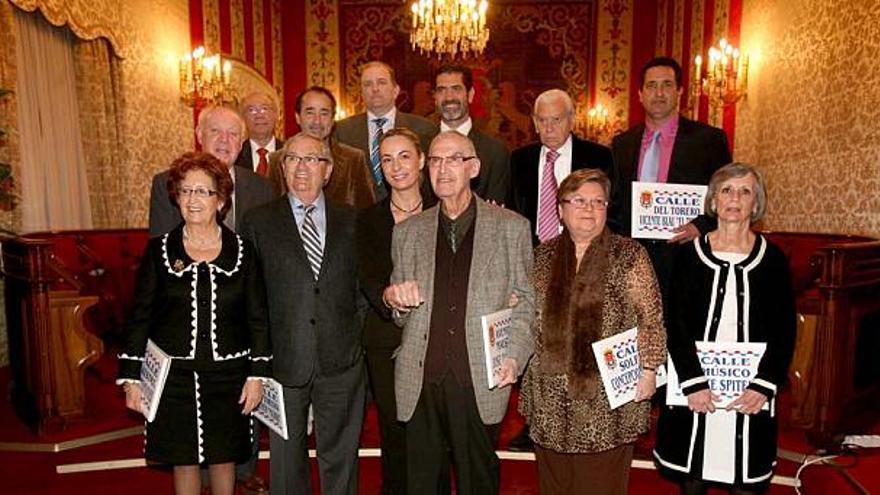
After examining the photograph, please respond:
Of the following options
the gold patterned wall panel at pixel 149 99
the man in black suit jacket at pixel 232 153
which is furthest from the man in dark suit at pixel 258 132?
the gold patterned wall panel at pixel 149 99

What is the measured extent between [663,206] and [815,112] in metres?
3.81

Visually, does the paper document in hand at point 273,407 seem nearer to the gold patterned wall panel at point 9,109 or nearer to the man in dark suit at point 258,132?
the man in dark suit at point 258,132

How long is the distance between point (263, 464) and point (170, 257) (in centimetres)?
173

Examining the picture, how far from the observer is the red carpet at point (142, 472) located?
3.06 metres

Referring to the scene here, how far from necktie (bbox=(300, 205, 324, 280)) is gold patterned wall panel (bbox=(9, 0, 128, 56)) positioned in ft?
14.5

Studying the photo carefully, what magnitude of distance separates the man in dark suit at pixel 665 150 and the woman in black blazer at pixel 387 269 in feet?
4.19

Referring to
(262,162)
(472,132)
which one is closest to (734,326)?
(472,132)

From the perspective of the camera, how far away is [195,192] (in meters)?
2.39

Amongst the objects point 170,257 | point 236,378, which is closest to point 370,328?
point 236,378

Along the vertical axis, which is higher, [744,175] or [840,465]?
[744,175]

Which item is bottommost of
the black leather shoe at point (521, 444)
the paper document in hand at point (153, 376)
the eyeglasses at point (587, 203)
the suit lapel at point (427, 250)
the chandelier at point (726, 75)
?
the black leather shoe at point (521, 444)

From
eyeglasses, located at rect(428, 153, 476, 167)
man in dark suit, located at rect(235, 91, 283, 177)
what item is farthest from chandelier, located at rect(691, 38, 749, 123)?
eyeglasses, located at rect(428, 153, 476, 167)

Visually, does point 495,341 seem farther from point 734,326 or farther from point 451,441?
point 734,326

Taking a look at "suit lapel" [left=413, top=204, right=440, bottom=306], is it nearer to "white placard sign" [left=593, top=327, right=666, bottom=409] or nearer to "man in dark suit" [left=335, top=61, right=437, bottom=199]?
"white placard sign" [left=593, top=327, right=666, bottom=409]
